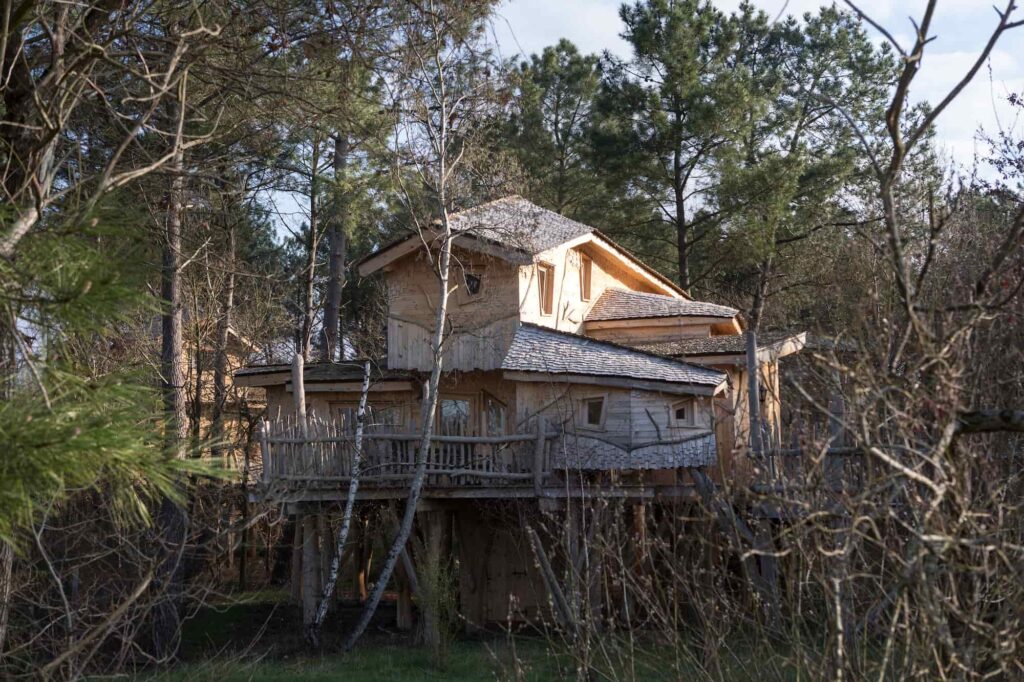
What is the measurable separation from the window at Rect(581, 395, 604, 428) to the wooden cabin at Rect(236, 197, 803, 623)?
0.10 feet

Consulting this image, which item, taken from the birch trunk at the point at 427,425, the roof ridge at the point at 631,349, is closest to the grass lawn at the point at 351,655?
the birch trunk at the point at 427,425

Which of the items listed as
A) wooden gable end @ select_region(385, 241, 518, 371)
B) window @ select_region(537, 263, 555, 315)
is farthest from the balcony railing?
window @ select_region(537, 263, 555, 315)

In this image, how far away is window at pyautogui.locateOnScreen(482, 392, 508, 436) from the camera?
21922 mm

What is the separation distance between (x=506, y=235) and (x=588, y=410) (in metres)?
3.77

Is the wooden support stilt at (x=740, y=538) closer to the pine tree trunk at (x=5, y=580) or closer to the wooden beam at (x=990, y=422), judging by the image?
the wooden beam at (x=990, y=422)

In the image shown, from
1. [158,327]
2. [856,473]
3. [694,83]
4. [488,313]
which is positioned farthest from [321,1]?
[694,83]

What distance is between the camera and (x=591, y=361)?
2033cm

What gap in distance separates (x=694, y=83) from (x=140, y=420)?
88.5 feet

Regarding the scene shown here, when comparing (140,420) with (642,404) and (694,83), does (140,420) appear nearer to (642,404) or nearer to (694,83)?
(642,404)

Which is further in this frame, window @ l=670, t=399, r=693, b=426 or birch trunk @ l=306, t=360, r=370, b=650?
window @ l=670, t=399, r=693, b=426

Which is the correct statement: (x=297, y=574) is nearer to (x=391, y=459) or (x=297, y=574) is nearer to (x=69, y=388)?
(x=391, y=459)

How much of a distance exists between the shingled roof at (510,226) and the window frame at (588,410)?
3.16 metres

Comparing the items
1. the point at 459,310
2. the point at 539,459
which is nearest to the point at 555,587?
the point at 539,459

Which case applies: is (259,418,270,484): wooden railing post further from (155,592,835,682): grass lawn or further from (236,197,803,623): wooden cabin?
(155,592,835,682): grass lawn
